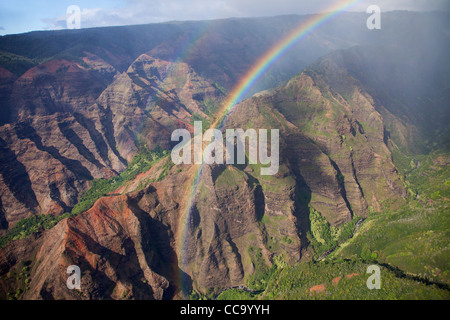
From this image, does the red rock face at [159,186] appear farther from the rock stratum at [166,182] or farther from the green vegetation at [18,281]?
the green vegetation at [18,281]

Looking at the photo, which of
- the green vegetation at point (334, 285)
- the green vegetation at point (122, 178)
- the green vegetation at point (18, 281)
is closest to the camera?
the green vegetation at point (18, 281)

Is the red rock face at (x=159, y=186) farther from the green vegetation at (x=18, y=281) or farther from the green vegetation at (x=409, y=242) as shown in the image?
the green vegetation at (x=409, y=242)

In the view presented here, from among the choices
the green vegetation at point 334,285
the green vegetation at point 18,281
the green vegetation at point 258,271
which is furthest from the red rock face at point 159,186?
the green vegetation at point 334,285

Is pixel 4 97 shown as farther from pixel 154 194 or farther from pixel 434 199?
pixel 434 199

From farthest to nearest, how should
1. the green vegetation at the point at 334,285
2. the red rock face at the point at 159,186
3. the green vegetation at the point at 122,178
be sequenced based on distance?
the green vegetation at the point at 122,178 < the red rock face at the point at 159,186 < the green vegetation at the point at 334,285

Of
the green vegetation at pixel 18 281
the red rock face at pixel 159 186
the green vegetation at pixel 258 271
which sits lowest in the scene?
the green vegetation at pixel 258 271

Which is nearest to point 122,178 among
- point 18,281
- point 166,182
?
point 166,182

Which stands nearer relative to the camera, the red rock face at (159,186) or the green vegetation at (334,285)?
the green vegetation at (334,285)

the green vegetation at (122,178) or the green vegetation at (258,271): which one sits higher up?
the green vegetation at (122,178)

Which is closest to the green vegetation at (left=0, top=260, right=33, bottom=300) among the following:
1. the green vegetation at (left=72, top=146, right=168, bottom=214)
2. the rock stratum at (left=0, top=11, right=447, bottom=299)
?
the rock stratum at (left=0, top=11, right=447, bottom=299)
